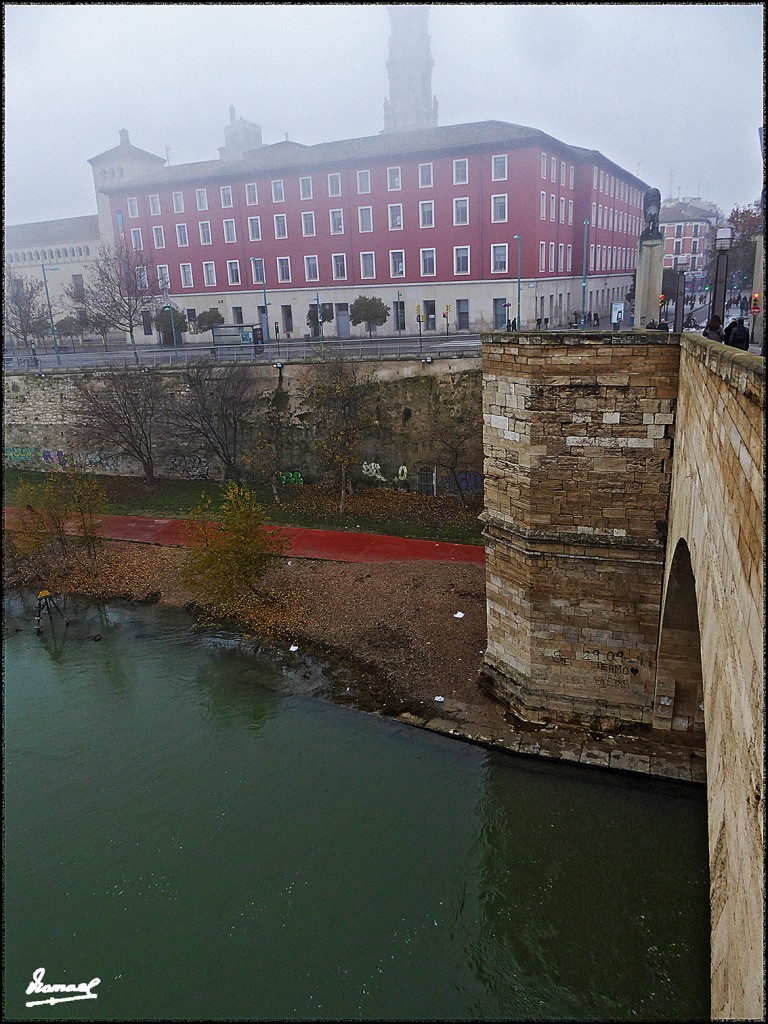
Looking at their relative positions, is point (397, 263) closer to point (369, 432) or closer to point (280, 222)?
point (280, 222)

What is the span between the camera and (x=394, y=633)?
15094 mm

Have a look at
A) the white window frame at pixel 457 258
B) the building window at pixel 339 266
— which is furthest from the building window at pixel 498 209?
the building window at pixel 339 266

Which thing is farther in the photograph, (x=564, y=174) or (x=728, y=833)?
(x=564, y=174)

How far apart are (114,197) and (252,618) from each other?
3569 cm

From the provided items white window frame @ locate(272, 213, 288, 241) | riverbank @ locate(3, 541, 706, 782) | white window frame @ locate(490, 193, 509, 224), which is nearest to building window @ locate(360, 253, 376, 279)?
white window frame @ locate(272, 213, 288, 241)

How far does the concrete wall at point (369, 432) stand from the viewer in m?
23.5

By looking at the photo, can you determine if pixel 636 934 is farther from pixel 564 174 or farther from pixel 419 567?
pixel 564 174

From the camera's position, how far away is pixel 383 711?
12.7 meters

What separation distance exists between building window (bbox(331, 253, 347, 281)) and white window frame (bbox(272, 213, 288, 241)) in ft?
10.5

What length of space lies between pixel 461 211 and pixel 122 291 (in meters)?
18.7

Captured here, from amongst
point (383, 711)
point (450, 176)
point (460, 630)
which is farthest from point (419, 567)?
point (450, 176)

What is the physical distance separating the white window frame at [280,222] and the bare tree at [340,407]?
52.5 feet

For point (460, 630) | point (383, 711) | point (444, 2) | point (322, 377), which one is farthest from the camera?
point (322, 377)

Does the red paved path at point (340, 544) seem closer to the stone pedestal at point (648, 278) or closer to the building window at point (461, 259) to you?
the stone pedestal at point (648, 278)
